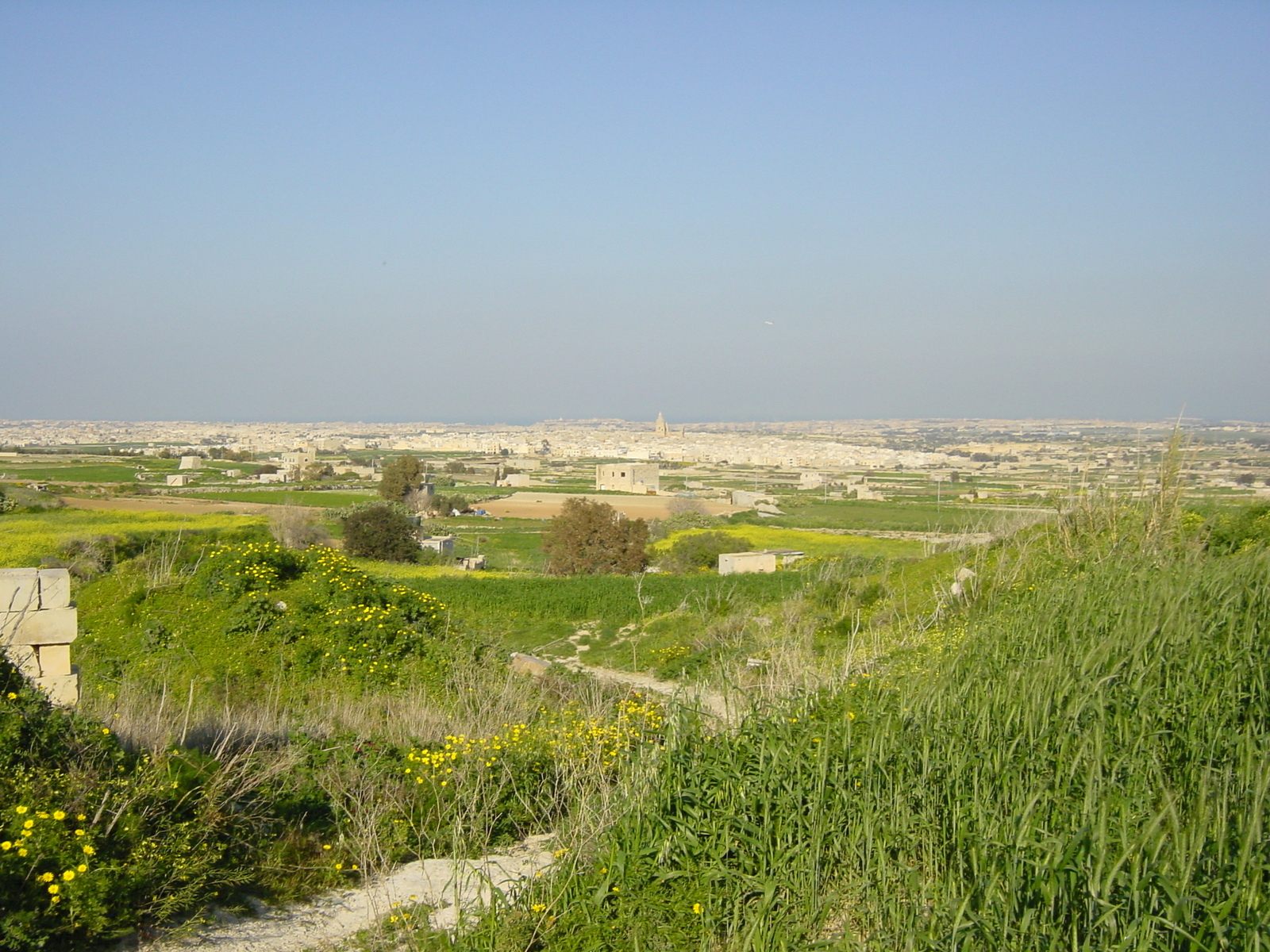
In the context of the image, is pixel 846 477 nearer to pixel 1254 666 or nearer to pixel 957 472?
pixel 957 472

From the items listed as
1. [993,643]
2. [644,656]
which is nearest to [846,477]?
[644,656]

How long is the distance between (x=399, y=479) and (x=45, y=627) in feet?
157

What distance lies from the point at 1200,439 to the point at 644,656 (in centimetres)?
922

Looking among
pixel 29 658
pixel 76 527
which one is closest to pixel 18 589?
pixel 29 658

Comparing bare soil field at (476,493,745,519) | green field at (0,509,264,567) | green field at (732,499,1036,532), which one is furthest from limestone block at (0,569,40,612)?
bare soil field at (476,493,745,519)

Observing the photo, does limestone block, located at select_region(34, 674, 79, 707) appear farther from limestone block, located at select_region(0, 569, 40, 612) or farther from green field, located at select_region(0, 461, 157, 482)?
green field, located at select_region(0, 461, 157, 482)

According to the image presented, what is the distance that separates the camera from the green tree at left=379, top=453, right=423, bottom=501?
54.8 m

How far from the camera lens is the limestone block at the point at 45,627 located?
7.96 m

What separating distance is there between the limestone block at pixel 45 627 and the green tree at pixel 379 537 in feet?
82.4

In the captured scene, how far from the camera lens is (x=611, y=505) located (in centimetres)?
5581

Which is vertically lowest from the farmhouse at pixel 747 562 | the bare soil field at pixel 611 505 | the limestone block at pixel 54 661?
the bare soil field at pixel 611 505

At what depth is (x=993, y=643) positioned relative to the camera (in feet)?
17.6

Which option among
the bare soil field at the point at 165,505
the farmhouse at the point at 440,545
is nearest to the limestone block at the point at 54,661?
the bare soil field at the point at 165,505

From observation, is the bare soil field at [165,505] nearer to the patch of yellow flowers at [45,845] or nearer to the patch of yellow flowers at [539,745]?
the patch of yellow flowers at [539,745]
